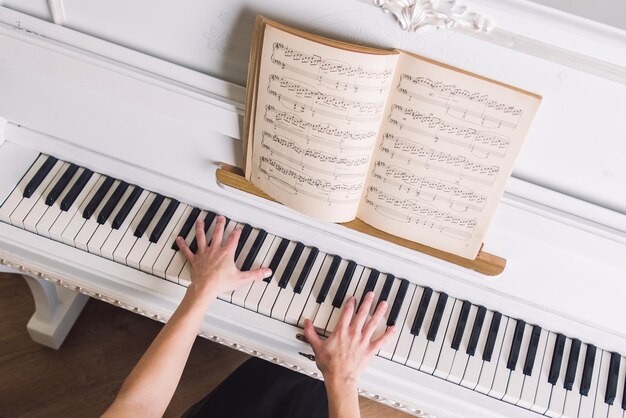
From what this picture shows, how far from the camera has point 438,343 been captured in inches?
65.0

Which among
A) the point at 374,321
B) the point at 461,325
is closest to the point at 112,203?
the point at 374,321

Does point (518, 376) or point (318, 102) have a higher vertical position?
point (318, 102)

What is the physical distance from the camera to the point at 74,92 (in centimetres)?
159

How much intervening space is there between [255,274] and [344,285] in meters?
0.25

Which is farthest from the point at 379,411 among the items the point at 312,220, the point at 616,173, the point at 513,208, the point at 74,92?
the point at 74,92

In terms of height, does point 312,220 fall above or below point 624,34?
below

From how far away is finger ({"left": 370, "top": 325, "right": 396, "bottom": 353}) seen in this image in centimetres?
159

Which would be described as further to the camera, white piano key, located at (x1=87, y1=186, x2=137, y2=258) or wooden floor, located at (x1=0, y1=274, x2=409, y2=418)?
wooden floor, located at (x1=0, y1=274, x2=409, y2=418)

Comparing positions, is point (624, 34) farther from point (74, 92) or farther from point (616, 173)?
point (74, 92)

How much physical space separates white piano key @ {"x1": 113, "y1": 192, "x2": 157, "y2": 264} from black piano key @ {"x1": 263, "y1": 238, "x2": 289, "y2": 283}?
0.40 metres

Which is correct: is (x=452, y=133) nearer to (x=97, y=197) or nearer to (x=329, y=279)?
(x=329, y=279)

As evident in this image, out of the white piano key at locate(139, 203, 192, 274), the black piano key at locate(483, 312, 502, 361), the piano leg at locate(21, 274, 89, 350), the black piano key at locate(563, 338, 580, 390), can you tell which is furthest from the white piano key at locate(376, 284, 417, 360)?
the piano leg at locate(21, 274, 89, 350)

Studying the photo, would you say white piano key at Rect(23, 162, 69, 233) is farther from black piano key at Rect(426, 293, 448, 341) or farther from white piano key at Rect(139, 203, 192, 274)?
black piano key at Rect(426, 293, 448, 341)

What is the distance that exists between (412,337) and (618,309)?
534 mm
